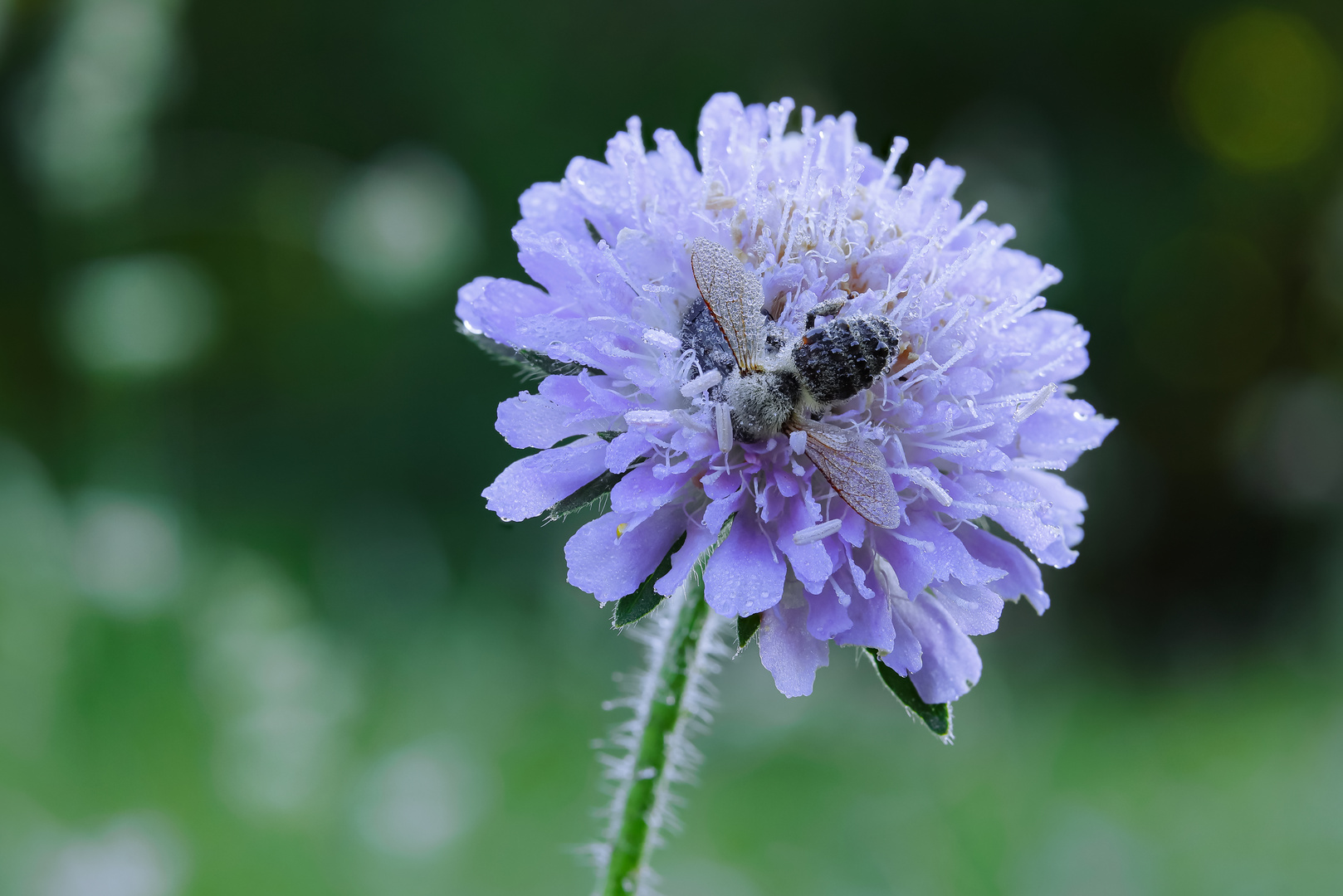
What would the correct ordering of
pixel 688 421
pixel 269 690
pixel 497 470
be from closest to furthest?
pixel 688 421 < pixel 269 690 < pixel 497 470

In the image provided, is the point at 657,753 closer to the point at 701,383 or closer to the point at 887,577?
the point at 887,577

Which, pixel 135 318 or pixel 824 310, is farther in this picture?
pixel 135 318

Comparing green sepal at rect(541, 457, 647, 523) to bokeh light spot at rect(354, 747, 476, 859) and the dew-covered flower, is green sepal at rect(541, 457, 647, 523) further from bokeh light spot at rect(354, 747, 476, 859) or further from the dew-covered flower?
bokeh light spot at rect(354, 747, 476, 859)

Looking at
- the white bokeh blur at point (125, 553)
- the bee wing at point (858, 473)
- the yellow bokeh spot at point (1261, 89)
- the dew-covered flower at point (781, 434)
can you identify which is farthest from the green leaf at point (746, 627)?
the yellow bokeh spot at point (1261, 89)

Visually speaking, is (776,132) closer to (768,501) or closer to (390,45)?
(768,501)

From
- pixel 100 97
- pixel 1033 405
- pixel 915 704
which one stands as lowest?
pixel 915 704

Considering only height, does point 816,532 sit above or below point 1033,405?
below

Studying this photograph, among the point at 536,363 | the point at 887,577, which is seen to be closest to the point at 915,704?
the point at 887,577
